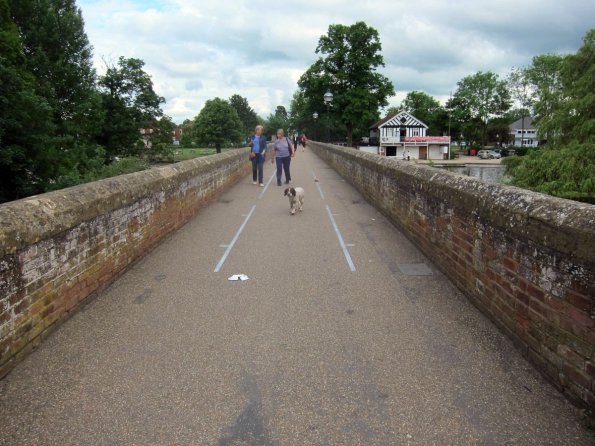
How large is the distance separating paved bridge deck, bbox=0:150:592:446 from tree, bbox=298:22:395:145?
46088 mm

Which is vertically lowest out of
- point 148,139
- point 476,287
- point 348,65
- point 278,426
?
point 278,426

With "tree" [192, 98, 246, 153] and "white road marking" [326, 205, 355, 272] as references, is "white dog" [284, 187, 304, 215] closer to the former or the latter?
"white road marking" [326, 205, 355, 272]

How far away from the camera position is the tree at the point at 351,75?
1969 inches

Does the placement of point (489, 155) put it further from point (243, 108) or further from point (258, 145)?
point (243, 108)

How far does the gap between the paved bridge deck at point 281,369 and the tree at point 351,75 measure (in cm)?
4609

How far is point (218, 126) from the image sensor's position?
92.0 meters

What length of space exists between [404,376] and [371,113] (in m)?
49.0

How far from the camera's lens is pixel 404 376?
11.6 ft

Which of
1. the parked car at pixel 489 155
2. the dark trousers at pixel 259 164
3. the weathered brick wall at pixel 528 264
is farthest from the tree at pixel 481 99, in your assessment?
the weathered brick wall at pixel 528 264

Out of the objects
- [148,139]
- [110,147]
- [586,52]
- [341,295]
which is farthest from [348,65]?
[341,295]

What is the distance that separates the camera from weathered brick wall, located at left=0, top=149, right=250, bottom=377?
3639 millimetres

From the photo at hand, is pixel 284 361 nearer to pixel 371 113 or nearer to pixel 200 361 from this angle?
pixel 200 361

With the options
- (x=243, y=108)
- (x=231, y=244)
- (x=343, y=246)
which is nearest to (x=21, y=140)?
(x=231, y=244)

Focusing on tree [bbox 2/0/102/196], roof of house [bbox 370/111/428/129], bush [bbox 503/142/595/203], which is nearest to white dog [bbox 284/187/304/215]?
bush [bbox 503/142/595/203]
